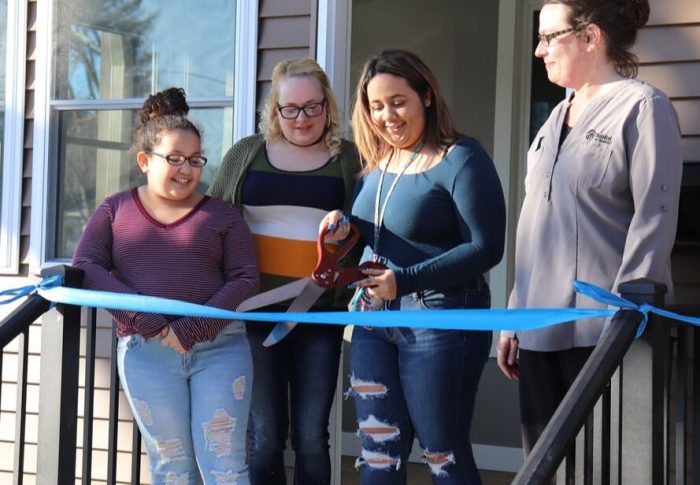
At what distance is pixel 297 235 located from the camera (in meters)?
2.99

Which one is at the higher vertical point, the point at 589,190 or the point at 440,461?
the point at 589,190

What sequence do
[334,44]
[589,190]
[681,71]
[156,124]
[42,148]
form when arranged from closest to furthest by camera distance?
[589,190] < [156,124] < [681,71] < [334,44] < [42,148]

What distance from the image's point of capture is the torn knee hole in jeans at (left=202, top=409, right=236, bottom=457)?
2814 mm

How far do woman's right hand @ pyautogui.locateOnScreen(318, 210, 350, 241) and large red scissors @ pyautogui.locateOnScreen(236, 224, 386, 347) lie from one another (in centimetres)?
1

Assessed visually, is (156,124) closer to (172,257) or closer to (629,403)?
(172,257)

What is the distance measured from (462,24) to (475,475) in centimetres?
305

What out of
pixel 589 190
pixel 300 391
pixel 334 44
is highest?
pixel 334 44

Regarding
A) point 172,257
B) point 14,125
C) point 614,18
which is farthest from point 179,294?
point 14,125

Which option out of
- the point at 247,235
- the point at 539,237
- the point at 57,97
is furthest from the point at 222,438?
the point at 57,97

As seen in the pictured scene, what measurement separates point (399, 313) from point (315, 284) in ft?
0.94

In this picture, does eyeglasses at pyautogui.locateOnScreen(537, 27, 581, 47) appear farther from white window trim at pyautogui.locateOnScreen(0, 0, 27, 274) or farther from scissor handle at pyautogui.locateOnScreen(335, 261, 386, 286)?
white window trim at pyautogui.locateOnScreen(0, 0, 27, 274)

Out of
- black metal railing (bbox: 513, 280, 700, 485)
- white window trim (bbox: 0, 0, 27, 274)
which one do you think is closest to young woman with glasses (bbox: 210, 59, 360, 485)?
black metal railing (bbox: 513, 280, 700, 485)

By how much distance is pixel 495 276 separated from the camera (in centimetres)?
498

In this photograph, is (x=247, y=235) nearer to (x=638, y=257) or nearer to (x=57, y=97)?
(x=638, y=257)
